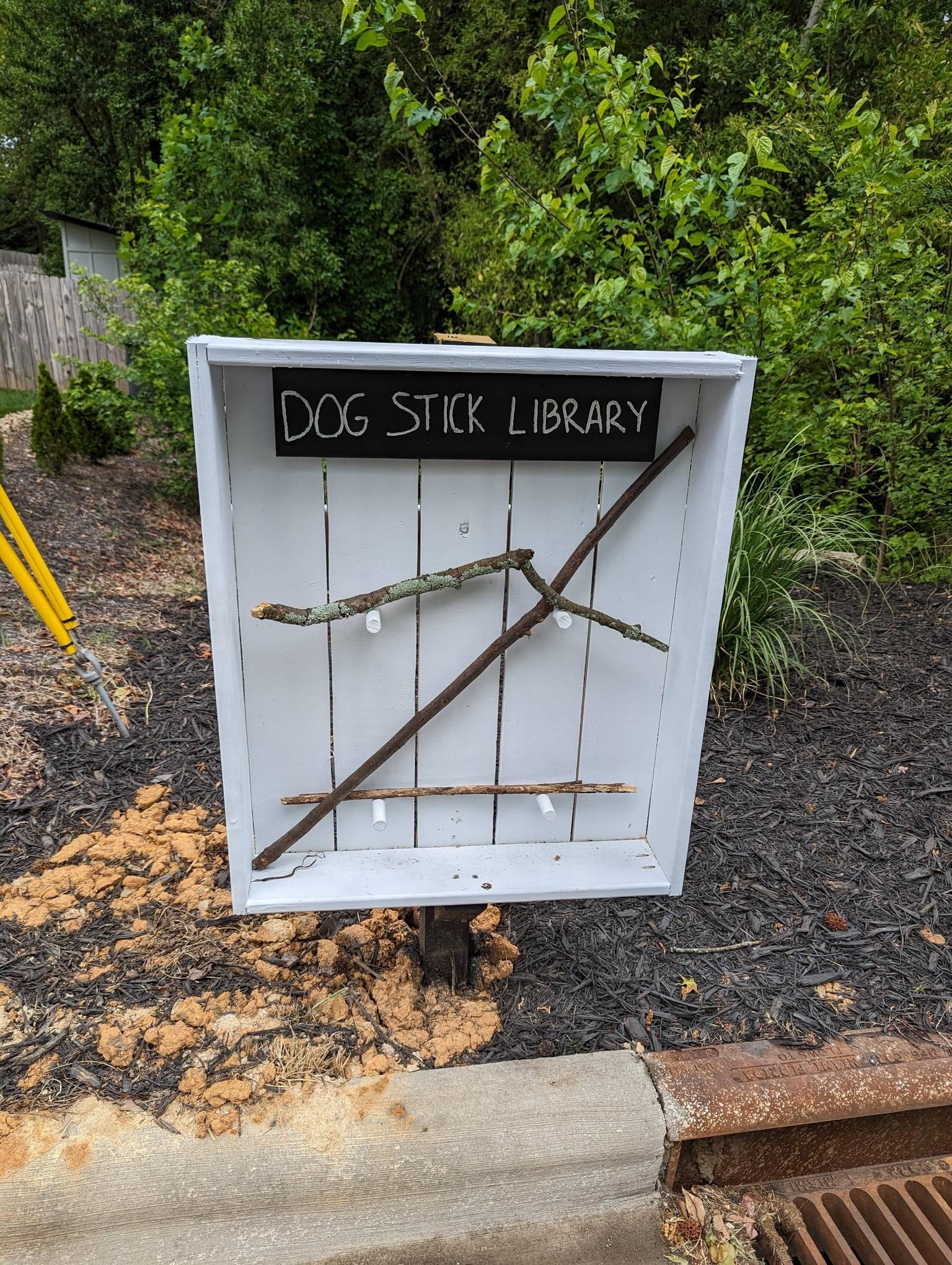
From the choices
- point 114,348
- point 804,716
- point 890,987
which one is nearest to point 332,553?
point 890,987

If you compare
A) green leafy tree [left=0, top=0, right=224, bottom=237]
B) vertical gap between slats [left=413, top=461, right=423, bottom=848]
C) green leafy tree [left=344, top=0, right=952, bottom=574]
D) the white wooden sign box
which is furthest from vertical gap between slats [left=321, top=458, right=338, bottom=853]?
green leafy tree [left=0, top=0, right=224, bottom=237]

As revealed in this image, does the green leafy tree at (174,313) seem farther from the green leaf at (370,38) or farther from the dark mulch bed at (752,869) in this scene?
the green leaf at (370,38)

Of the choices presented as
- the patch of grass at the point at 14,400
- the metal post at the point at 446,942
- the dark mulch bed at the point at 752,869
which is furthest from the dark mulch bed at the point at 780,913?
the patch of grass at the point at 14,400

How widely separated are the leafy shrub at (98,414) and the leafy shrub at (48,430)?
0.14m

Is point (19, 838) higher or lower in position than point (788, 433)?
lower

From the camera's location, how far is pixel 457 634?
5.38 ft

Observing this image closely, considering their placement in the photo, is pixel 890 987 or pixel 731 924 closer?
pixel 890 987

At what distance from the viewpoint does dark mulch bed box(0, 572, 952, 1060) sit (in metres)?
2.04

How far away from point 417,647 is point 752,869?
5.10 feet

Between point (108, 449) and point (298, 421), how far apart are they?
652cm

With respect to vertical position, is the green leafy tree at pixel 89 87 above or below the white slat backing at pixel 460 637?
above

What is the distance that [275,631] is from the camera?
1558 mm

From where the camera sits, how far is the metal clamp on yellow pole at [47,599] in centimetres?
258

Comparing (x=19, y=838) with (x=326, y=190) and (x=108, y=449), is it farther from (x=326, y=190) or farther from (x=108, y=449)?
(x=326, y=190)
